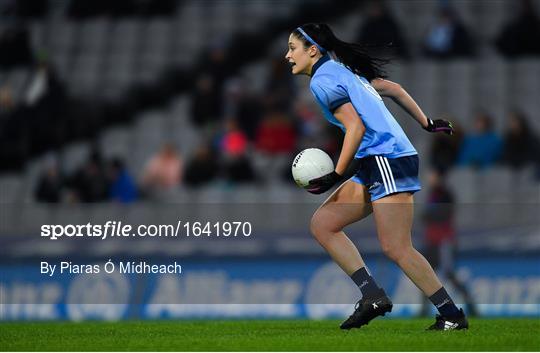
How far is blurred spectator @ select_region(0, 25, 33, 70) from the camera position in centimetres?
2054

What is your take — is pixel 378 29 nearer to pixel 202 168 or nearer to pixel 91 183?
pixel 202 168

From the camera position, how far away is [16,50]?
20562 mm

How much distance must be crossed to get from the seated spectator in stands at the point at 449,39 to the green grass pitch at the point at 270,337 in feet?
27.5

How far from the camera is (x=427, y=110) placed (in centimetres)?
1798

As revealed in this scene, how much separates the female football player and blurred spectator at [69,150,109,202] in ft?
27.4

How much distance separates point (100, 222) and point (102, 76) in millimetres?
7060

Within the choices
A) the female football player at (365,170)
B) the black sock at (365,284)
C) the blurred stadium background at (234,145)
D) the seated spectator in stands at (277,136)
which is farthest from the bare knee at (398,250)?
the seated spectator in stands at (277,136)

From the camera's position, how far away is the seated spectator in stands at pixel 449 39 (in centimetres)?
1816

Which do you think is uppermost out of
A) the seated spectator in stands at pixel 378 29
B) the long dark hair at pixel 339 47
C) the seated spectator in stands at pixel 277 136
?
the long dark hair at pixel 339 47

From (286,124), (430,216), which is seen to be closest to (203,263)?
(430,216)

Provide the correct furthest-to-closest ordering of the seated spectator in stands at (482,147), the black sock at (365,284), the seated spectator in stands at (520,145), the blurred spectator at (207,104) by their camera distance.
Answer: the blurred spectator at (207,104)
the seated spectator in stands at (482,147)
the seated spectator in stands at (520,145)
the black sock at (365,284)

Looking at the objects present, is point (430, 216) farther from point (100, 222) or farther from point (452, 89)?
point (452, 89)

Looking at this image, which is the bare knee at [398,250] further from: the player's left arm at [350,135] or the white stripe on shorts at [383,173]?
the player's left arm at [350,135]

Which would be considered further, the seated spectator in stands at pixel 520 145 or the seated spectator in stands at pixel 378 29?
the seated spectator in stands at pixel 378 29
